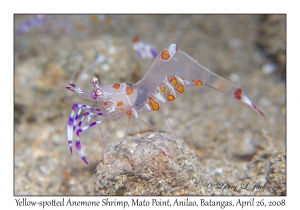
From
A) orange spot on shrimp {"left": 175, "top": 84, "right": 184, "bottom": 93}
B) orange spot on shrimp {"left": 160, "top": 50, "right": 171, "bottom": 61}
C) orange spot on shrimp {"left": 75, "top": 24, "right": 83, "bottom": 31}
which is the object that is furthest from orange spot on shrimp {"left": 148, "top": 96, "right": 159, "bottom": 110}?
orange spot on shrimp {"left": 75, "top": 24, "right": 83, "bottom": 31}

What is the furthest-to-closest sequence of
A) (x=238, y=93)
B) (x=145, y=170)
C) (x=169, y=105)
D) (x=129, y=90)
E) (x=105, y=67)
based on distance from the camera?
(x=169, y=105), (x=105, y=67), (x=238, y=93), (x=129, y=90), (x=145, y=170)

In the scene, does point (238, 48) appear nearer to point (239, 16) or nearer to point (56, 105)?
point (239, 16)

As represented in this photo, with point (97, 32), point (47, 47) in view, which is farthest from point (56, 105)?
point (97, 32)

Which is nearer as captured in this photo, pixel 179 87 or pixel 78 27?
pixel 179 87

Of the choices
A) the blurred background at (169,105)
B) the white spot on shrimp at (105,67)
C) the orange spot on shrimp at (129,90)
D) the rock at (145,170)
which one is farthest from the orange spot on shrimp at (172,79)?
the white spot on shrimp at (105,67)

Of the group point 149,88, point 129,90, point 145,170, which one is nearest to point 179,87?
point 149,88

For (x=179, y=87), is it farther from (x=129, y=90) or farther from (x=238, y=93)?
(x=238, y=93)
